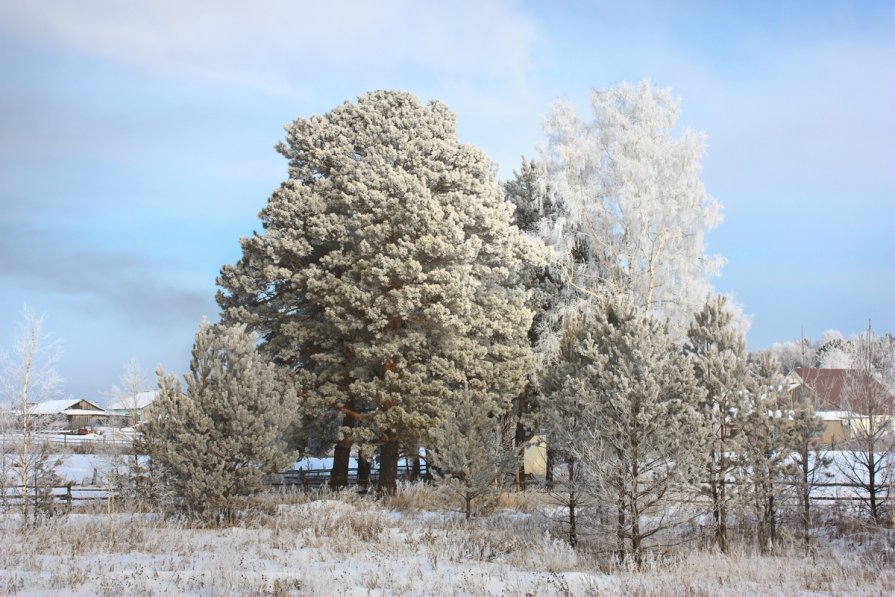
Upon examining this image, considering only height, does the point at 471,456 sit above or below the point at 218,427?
below

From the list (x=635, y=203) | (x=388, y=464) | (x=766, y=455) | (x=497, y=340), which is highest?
(x=635, y=203)

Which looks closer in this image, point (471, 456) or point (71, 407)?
point (471, 456)

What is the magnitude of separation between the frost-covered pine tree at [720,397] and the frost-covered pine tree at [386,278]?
8060 mm

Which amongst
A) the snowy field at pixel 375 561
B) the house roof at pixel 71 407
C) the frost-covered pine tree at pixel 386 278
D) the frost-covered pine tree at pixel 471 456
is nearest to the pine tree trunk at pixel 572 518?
the snowy field at pixel 375 561

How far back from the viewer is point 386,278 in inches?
911

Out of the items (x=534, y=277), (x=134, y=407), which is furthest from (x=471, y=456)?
(x=134, y=407)

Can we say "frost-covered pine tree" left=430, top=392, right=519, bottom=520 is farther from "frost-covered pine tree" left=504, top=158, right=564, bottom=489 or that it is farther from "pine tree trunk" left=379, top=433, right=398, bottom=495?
"frost-covered pine tree" left=504, top=158, right=564, bottom=489

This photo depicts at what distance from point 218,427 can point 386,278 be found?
7.63 metres

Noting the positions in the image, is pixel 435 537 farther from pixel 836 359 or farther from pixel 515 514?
pixel 836 359

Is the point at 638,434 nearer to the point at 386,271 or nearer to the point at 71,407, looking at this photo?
the point at 386,271

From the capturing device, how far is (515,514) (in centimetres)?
2030

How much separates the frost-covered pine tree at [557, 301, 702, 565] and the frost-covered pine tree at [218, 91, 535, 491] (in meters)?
8.58

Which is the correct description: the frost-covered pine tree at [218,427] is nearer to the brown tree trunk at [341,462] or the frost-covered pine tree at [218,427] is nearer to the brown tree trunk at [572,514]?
the brown tree trunk at [572,514]

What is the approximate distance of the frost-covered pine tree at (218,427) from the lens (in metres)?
17.1
